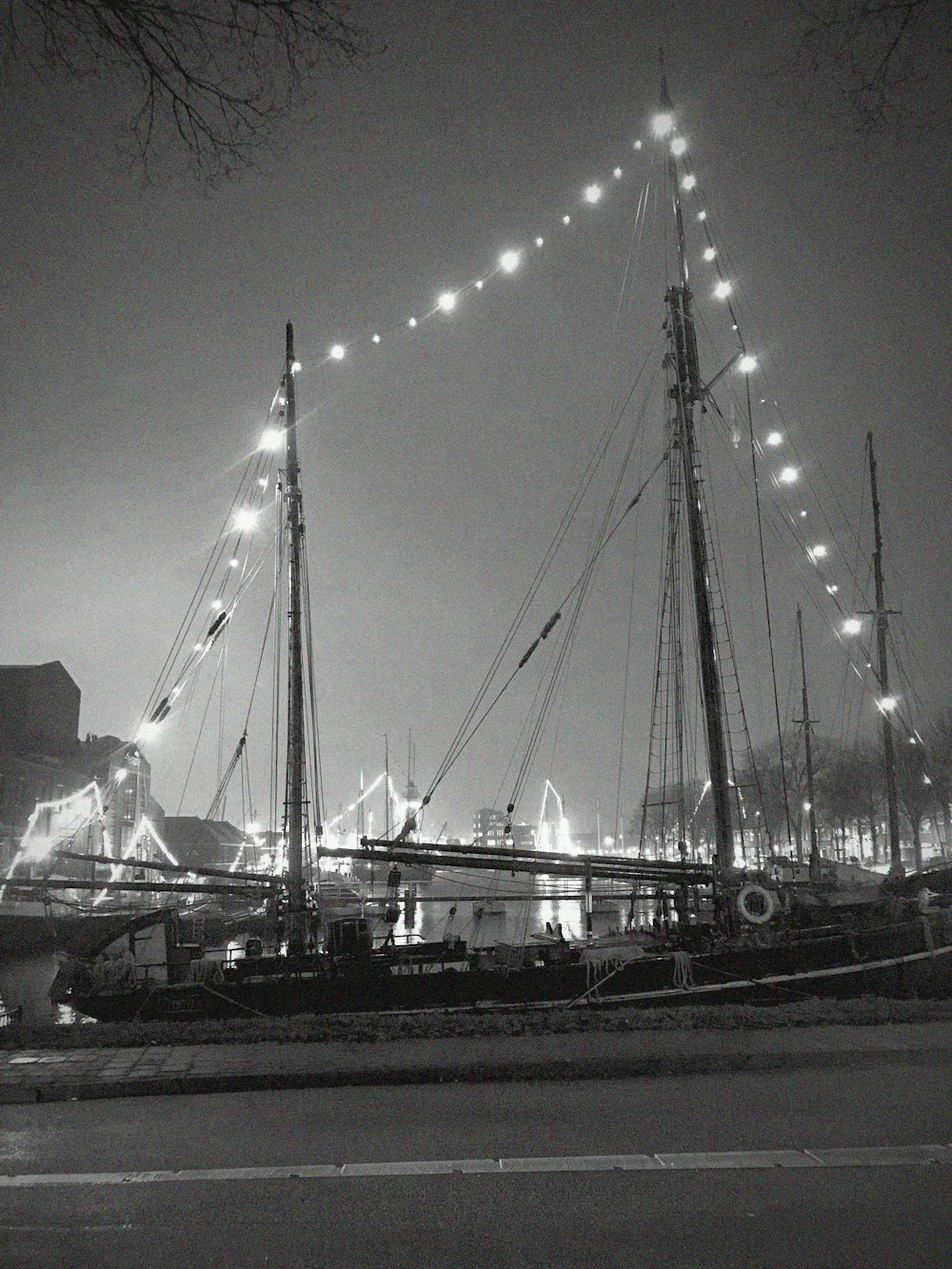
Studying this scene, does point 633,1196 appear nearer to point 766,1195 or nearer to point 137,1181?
point 766,1195

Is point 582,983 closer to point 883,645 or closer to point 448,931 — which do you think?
point 448,931

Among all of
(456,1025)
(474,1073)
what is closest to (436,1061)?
(474,1073)

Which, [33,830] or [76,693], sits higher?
[76,693]

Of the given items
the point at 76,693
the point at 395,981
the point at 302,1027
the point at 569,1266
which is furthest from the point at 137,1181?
the point at 76,693

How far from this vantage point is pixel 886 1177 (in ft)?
19.6

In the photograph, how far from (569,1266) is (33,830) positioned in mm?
71425

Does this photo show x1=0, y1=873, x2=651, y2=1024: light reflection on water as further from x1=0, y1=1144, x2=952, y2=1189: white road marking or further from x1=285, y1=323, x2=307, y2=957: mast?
x1=0, y1=1144, x2=952, y2=1189: white road marking

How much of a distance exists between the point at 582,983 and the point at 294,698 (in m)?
9.92

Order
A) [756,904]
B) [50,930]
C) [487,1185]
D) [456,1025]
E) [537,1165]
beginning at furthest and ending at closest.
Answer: [50,930]
[756,904]
[456,1025]
[537,1165]
[487,1185]

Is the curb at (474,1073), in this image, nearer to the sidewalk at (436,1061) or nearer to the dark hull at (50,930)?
the sidewalk at (436,1061)

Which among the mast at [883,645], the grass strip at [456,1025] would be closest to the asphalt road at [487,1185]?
the grass strip at [456,1025]

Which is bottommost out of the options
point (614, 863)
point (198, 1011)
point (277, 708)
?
point (198, 1011)

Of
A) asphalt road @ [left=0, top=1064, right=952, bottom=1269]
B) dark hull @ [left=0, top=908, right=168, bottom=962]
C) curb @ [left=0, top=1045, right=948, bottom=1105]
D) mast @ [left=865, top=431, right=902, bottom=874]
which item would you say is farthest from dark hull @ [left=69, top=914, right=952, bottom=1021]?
dark hull @ [left=0, top=908, right=168, bottom=962]

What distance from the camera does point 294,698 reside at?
22250 mm
